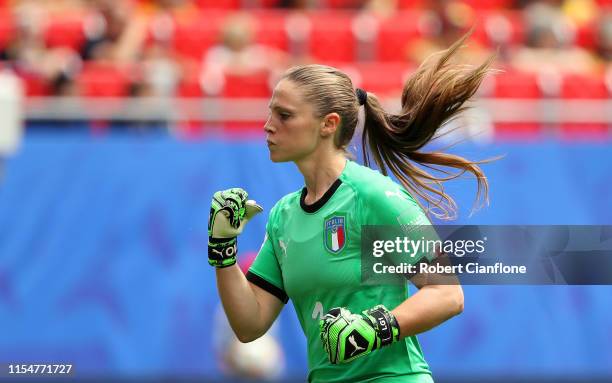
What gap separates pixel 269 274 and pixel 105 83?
5.61m

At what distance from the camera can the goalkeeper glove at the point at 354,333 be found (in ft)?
13.8

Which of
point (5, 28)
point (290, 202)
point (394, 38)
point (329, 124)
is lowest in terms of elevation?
point (290, 202)

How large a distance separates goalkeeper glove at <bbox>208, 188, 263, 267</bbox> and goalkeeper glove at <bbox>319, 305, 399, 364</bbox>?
55 cm

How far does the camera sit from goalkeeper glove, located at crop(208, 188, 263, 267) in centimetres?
461

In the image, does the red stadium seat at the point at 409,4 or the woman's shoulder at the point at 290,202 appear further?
the red stadium seat at the point at 409,4

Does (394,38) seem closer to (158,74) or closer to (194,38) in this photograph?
(194,38)

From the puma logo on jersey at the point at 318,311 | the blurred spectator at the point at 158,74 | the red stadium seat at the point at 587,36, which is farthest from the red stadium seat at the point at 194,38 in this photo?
the puma logo on jersey at the point at 318,311

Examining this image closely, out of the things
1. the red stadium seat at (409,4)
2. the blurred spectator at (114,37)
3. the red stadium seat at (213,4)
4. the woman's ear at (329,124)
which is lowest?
the woman's ear at (329,124)

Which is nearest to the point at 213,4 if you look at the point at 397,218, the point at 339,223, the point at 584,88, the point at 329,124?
the point at 584,88

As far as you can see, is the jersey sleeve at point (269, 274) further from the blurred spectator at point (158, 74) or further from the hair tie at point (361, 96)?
the blurred spectator at point (158, 74)

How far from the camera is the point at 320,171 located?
4.70m

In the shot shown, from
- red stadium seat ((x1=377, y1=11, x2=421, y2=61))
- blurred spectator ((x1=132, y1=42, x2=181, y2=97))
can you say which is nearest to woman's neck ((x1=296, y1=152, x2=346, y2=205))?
blurred spectator ((x1=132, y1=42, x2=181, y2=97))

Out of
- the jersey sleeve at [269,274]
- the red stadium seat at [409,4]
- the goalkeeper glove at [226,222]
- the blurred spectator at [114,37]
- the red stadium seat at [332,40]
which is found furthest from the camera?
the red stadium seat at [409,4]

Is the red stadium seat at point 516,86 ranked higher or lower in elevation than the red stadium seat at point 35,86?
higher
